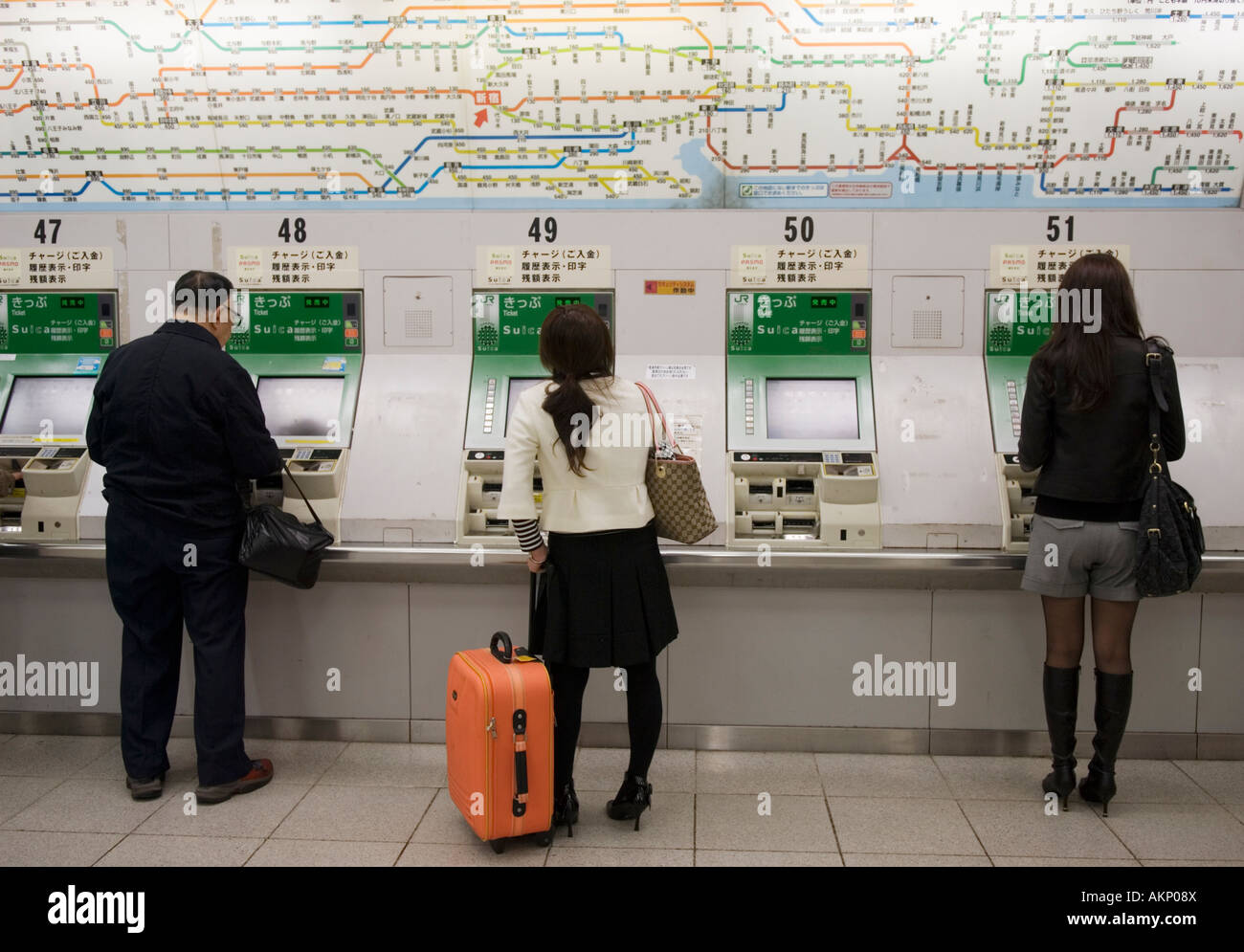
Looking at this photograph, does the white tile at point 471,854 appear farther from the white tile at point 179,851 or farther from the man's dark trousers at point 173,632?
the man's dark trousers at point 173,632

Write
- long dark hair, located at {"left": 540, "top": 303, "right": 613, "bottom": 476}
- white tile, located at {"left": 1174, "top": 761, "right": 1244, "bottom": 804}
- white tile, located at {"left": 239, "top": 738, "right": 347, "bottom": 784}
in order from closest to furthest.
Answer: long dark hair, located at {"left": 540, "top": 303, "right": 613, "bottom": 476}
white tile, located at {"left": 1174, "top": 761, "right": 1244, "bottom": 804}
white tile, located at {"left": 239, "top": 738, "right": 347, "bottom": 784}

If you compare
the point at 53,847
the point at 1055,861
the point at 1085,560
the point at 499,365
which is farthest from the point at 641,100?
the point at 53,847

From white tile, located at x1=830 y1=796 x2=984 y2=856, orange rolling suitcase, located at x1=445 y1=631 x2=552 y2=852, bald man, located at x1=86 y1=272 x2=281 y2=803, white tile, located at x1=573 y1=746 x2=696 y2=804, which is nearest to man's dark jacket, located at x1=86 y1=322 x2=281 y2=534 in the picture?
bald man, located at x1=86 y1=272 x2=281 y2=803

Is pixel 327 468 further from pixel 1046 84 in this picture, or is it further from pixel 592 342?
pixel 1046 84

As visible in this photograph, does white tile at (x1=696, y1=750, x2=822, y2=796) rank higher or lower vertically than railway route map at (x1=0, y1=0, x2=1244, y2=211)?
lower

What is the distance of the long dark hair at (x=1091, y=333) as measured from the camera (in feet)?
9.44

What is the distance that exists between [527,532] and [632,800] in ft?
2.99

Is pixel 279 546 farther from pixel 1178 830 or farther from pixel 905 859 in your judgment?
pixel 1178 830

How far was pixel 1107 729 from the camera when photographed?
304 centimetres

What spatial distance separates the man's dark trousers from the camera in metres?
3.12

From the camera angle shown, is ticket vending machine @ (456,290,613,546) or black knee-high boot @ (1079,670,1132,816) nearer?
black knee-high boot @ (1079,670,1132,816)

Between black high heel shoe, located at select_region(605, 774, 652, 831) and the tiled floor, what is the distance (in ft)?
0.16

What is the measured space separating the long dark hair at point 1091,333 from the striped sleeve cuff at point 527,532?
1621 mm

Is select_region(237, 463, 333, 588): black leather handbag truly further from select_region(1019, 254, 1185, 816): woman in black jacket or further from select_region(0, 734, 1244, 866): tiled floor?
select_region(1019, 254, 1185, 816): woman in black jacket
